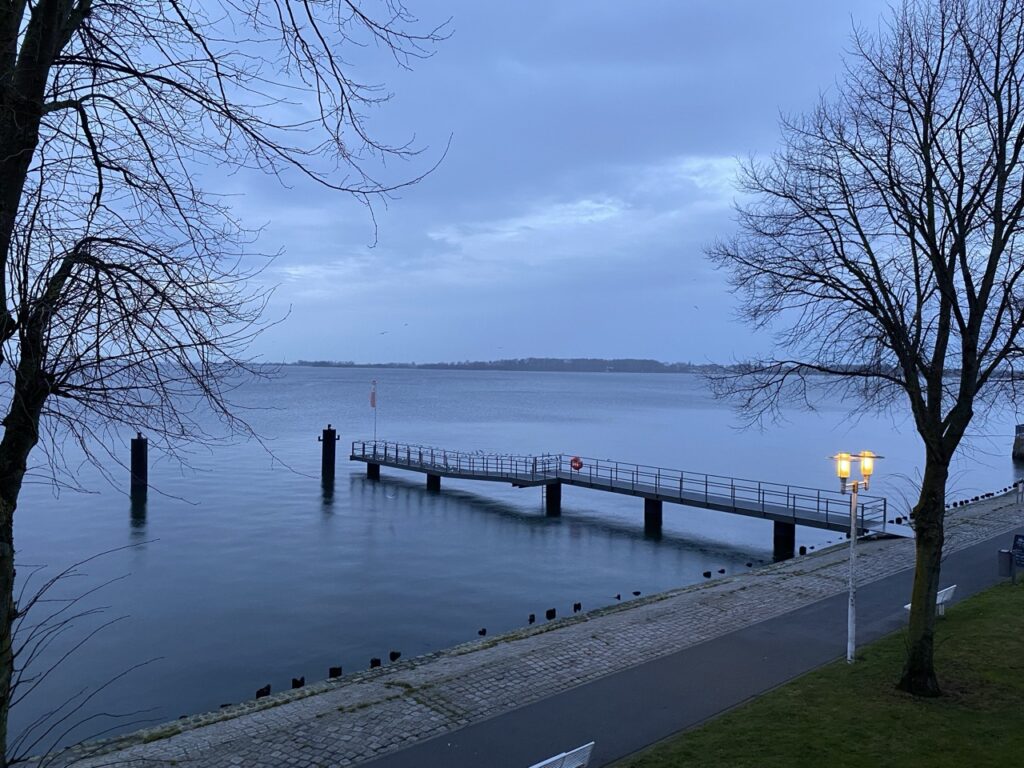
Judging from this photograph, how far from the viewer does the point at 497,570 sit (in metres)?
25.5

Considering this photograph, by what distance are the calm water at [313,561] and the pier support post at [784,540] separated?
820 mm

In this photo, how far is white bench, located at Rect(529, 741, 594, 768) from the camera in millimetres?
7426

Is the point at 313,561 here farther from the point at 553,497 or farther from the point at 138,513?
the point at 553,497

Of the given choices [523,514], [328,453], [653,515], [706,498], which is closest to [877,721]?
[706,498]

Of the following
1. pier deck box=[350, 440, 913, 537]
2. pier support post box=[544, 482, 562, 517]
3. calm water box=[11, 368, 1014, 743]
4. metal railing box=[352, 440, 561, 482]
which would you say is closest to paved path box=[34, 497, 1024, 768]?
calm water box=[11, 368, 1014, 743]

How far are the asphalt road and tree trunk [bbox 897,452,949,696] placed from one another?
173cm

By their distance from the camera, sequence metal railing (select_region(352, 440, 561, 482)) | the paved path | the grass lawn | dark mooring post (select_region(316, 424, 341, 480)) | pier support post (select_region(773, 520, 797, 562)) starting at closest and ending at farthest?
the grass lawn < the paved path < pier support post (select_region(773, 520, 797, 562)) < metal railing (select_region(352, 440, 561, 482)) < dark mooring post (select_region(316, 424, 341, 480))

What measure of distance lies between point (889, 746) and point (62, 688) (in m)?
15.6

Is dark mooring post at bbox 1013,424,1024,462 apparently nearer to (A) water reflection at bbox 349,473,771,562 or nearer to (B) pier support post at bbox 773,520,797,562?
(A) water reflection at bbox 349,473,771,562

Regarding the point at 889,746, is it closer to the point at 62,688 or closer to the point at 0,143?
the point at 0,143

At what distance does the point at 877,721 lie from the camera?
369 inches

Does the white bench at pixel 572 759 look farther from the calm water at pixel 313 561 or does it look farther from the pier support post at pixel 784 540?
the pier support post at pixel 784 540

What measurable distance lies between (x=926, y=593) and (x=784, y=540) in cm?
1901

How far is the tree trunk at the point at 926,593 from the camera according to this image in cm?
1026
